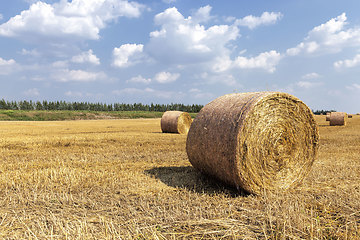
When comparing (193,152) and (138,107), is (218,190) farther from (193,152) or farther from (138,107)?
(138,107)

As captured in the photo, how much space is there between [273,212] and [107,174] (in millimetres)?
A: 3910

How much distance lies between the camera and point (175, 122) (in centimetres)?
1722

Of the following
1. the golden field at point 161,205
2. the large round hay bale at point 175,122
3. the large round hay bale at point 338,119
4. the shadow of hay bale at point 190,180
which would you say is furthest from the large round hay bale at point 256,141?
the large round hay bale at point 338,119

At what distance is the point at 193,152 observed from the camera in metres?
6.06

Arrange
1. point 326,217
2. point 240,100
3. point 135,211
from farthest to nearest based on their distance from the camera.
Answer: point 240,100
point 135,211
point 326,217

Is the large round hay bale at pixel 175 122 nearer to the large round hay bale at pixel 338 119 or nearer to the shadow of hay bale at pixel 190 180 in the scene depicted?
the shadow of hay bale at pixel 190 180

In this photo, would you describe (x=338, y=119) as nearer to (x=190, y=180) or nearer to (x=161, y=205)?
(x=190, y=180)

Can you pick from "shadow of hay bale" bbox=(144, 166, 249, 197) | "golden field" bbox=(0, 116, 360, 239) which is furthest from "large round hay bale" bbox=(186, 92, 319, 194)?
"golden field" bbox=(0, 116, 360, 239)

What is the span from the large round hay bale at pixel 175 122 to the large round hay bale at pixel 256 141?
1112cm

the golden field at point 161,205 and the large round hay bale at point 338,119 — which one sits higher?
the large round hay bale at point 338,119

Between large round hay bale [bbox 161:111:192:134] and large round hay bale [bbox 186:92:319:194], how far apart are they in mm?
11121

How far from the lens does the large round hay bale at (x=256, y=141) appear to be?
495 cm

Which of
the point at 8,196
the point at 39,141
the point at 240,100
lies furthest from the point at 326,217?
the point at 39,141

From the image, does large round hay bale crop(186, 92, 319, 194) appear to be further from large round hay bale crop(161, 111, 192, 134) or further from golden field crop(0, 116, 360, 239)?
large round hay bale crop(161, 111, 192, 134)
